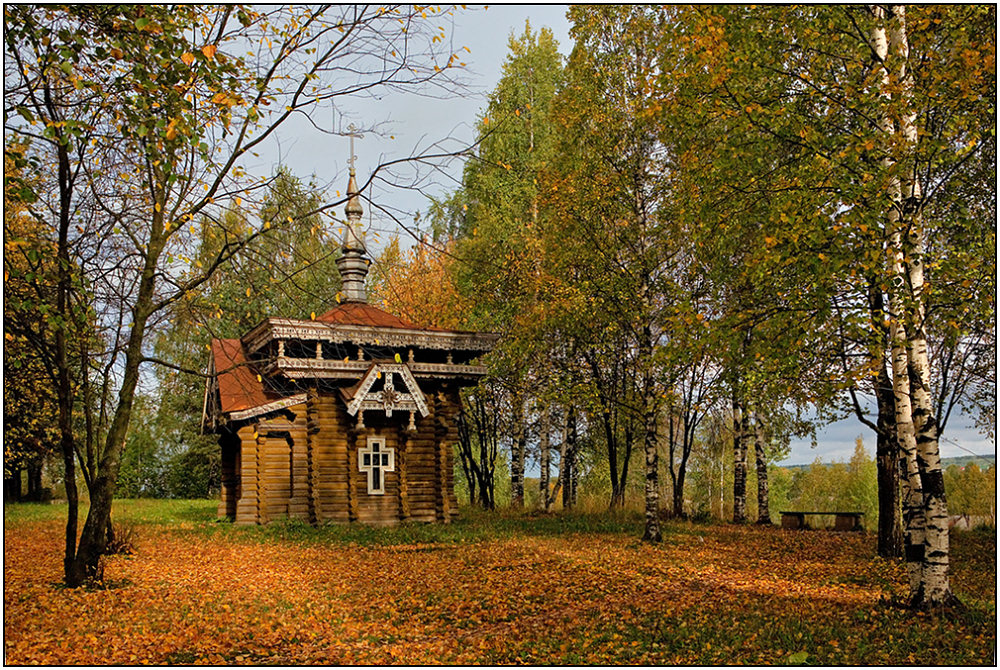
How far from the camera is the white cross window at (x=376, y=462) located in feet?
72.4

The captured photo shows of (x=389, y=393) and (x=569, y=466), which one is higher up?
(x=389, y=393)

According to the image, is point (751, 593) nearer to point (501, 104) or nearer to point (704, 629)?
point (704, 629)

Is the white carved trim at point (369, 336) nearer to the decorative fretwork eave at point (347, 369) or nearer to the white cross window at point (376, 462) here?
the decorative fretwork eave at point (347, 369)

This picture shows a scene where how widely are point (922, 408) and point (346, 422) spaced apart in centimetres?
1636

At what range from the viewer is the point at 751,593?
1139cm

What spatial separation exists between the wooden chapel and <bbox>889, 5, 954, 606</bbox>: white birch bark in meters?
14.0

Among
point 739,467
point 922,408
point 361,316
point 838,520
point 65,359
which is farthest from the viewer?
point 739,467

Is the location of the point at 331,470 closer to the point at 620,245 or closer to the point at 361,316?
the point at 361,316

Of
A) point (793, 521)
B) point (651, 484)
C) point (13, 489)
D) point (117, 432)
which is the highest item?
point (117, 432)

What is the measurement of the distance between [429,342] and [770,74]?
13.9m

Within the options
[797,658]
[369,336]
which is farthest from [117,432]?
[369,336]

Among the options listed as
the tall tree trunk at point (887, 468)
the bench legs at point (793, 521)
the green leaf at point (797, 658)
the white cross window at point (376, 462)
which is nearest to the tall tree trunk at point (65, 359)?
the green leaf at point (797, 658)

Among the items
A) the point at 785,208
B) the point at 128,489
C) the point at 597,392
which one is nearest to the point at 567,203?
the point at 597,392

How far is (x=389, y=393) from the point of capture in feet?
70.2
